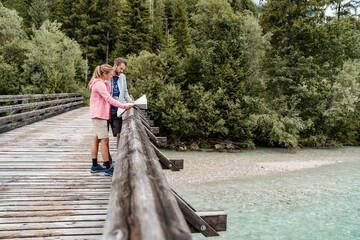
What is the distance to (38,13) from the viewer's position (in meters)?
38.4

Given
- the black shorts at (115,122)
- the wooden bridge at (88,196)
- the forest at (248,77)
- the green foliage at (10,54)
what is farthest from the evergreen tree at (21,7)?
the black shorts at (115,122)

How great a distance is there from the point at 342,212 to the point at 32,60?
24579 millimetres

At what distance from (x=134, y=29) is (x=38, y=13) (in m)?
14.8

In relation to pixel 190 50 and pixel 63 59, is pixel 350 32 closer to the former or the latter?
pixel 190 50

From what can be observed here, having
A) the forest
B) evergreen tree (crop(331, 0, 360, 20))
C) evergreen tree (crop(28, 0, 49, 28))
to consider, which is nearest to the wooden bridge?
the forest

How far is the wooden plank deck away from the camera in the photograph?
2873mm

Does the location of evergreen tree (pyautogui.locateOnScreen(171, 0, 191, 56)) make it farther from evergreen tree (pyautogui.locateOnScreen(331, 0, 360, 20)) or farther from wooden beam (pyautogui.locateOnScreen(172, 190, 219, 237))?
wooden beam (pyautogui.locateOnScreen(172, 190, 219, 237))

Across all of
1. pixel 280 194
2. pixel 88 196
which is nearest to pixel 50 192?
pixel 88 196

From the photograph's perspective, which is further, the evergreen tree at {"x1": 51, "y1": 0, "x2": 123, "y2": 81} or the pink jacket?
the evergreen tree at {"x1": 51, "y1": 0, "x2": 123, "y2": 81}

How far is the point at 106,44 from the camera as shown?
41375 mm

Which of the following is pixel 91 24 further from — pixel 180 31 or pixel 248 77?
pixel 248 77

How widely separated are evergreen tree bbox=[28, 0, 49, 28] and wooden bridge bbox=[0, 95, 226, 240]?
37.2 meters

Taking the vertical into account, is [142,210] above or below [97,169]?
above

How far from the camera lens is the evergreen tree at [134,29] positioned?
35.4 m
